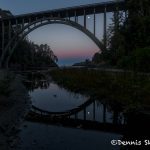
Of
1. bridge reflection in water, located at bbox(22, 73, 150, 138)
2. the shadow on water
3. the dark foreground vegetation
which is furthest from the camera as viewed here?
the dark foreground vegetation

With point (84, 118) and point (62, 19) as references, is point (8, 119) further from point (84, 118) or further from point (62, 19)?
point (62, 19)

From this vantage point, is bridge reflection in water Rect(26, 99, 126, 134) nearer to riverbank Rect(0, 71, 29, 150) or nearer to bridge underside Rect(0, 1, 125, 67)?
riverbank Rect(0, 71, 29, 150)

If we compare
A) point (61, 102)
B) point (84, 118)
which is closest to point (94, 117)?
point (84, 118)

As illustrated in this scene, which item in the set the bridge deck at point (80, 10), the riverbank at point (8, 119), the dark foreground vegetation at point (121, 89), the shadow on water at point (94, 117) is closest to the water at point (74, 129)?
the shadow on water at point (94, 117)

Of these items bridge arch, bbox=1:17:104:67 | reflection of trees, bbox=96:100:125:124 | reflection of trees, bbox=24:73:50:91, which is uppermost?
bridge arch, bbox=1:17:104:67

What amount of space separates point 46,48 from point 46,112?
117 metres

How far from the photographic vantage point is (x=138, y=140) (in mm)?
11133

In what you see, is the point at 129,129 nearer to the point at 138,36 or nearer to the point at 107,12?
the point at 138,36

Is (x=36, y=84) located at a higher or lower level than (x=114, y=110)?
lower

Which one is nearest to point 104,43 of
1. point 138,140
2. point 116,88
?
point 116,88

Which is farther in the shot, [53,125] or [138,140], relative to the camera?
[53,125]

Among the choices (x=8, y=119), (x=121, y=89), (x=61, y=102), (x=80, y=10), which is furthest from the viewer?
(x=80, y=10)

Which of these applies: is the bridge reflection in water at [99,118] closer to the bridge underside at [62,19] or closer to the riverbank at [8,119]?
the riverbank at [8,119]

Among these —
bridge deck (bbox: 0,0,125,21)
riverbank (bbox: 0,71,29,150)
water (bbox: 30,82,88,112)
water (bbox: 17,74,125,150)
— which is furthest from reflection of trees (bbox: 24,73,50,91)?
water (bbox: 17,74,125,150)
